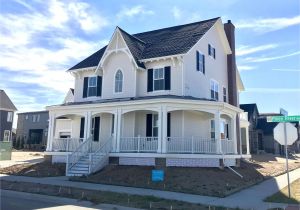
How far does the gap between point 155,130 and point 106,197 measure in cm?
1056

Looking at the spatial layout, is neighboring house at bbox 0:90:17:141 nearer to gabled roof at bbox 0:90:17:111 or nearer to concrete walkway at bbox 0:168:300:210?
gabled roof at bbox 0:90:17:111

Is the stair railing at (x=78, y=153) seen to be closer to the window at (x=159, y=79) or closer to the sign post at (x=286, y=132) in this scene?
the window at (x=159, y=79)

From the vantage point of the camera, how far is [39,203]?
11.5 metres

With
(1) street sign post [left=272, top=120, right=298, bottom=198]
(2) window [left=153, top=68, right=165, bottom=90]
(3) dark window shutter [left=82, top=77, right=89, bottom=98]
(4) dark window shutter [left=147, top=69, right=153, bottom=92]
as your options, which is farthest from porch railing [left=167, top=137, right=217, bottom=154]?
(3) dark window shutter [left=82, top=77, right=89, bottom=98]

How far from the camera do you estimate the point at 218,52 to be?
28219 millimetres

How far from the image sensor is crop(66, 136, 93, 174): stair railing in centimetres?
1963

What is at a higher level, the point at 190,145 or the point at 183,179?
the point at 190,145

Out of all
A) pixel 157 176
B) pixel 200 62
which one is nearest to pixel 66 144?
pixel 157 176

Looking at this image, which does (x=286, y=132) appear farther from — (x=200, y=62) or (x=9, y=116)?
(x=9, y=116)

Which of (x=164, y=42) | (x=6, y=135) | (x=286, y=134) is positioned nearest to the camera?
(x=286, y=134)

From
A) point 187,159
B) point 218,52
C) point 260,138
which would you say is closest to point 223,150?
point 187,159

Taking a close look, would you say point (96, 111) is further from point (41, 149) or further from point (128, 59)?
point (41, 149)

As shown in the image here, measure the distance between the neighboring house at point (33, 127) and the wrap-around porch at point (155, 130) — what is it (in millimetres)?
37508

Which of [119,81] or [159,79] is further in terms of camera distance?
[119,81]
